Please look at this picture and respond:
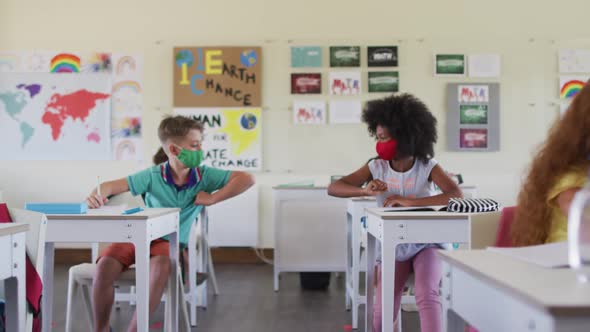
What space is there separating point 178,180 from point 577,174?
6.21ft

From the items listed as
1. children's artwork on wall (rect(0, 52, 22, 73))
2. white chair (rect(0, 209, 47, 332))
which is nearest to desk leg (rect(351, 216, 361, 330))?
white chair (rect(0, 209, 47, 332))

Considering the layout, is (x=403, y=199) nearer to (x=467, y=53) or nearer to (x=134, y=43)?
(x=467, y=53)

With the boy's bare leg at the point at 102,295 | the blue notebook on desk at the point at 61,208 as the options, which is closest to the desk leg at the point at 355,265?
the boy's bare leg at the point at 102,295

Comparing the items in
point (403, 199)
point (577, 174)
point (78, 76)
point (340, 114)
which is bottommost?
point (403, 199)

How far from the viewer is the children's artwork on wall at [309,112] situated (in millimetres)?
4914

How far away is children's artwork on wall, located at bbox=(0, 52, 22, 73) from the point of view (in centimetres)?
497

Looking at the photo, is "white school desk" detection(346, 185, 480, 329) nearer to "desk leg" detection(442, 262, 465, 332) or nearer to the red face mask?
the red face mask

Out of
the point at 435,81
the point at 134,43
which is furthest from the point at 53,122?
the point at 435,81

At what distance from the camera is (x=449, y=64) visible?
4.89 meters

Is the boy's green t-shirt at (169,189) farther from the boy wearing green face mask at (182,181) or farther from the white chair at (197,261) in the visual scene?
the white chair at (197,261)

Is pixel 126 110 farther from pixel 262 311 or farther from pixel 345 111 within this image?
pixel 262 311

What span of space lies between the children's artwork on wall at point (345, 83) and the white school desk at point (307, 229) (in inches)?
49.7

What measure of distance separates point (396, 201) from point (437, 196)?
7.9 inches

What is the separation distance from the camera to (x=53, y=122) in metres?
4.96
